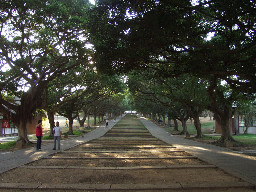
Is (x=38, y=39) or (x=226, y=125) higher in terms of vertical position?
(x=38, y=39)

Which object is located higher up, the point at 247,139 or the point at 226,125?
the point at 226,125

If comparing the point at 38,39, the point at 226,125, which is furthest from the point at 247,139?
the point at 38,39

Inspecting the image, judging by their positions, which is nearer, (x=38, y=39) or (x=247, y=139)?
(x=38, y=39)

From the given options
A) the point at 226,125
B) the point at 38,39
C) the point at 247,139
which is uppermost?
the point at 38,39

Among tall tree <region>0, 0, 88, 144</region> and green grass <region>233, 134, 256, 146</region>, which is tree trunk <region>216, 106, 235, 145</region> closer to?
green grass <region>233, 134, 256, 146</region>

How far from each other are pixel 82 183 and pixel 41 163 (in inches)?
135

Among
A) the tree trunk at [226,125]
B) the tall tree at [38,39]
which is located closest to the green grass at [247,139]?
the tree trunk at [226,125]

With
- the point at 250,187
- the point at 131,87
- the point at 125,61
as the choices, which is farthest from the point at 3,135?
the point at 250,187

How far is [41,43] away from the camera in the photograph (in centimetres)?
1286

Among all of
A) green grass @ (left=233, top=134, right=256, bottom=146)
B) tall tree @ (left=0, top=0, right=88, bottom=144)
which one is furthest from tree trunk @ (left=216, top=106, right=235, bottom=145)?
tall tree @ (left=0, top=0, right=88, bottom=144)

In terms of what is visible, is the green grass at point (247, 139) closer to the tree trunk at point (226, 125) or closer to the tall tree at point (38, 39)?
the tree trunk at point (226, 125)

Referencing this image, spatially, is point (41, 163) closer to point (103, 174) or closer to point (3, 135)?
point (103, 174)

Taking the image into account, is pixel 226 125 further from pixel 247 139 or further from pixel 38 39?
pixel 38 39

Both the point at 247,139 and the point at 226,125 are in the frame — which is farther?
the point at 247,139
